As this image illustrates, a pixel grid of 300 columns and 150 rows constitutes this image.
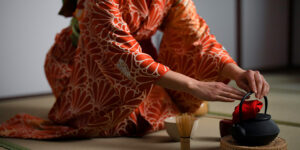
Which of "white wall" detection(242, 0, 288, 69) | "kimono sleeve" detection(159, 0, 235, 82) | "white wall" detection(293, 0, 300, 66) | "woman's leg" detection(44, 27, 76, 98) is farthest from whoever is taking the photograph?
"white wall" detection(293, 0, 300, 66)

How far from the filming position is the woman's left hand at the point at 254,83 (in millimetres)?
1446

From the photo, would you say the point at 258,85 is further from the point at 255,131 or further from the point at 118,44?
the point at 118,44

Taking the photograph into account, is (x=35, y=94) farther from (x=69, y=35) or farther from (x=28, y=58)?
(x=69, y=35)

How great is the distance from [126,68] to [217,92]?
1.36 feet

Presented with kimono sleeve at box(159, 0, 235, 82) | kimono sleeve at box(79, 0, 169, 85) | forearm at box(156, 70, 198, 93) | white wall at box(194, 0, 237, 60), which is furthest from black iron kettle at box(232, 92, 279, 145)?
white wall at box(194, 0, 237, 60)

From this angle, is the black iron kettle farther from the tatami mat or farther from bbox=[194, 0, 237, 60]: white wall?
bbox=[194, 0, 237, 60]: white wall

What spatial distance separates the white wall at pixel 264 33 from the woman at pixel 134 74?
11.1ft

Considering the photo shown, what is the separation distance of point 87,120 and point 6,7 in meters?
1.90

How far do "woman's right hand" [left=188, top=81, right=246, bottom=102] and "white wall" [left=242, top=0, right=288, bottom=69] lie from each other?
3912 millimetres

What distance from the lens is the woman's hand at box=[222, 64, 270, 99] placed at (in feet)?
4.76

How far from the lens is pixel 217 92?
4.68 ft

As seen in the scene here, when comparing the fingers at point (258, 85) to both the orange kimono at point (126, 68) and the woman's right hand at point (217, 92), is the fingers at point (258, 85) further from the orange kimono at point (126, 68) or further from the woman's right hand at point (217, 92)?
the orange kimono at point (126, 68)

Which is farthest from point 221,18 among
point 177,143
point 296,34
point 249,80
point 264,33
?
point 249,80

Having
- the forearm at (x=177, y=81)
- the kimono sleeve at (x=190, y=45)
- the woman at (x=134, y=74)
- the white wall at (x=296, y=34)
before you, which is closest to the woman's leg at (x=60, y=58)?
the woman at (x=134, y=74)
